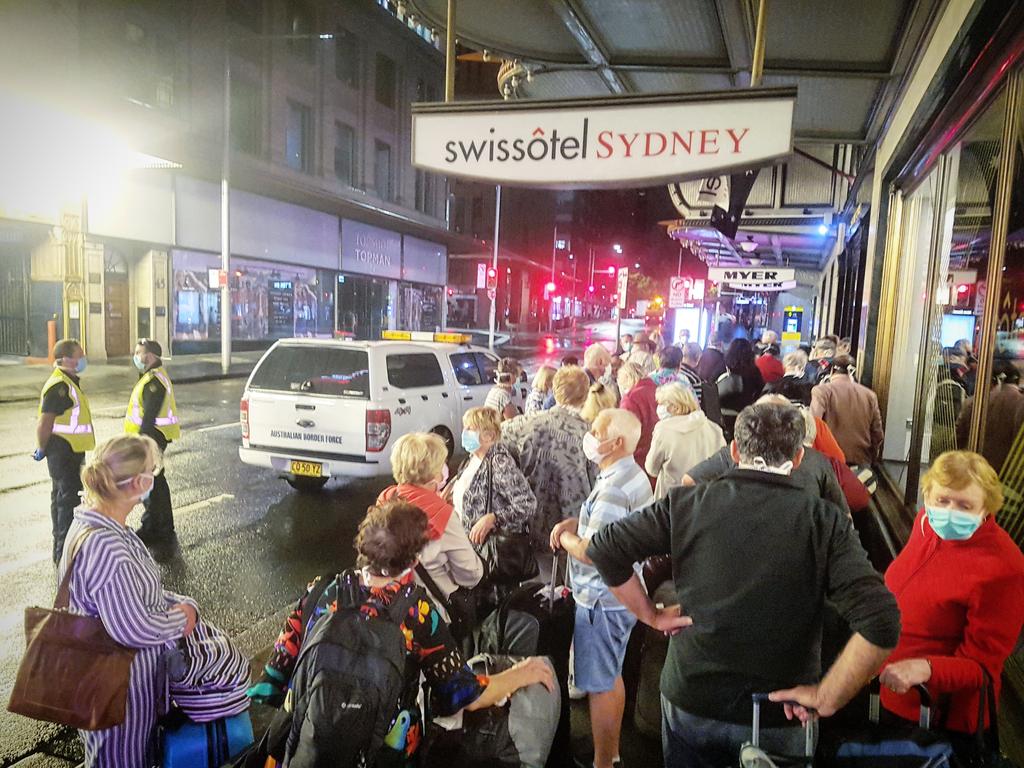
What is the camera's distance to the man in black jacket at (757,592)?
193 cm

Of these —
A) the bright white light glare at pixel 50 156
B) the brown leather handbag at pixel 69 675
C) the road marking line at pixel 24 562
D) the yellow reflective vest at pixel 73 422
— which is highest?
the bright white light glare at pixel 50 156

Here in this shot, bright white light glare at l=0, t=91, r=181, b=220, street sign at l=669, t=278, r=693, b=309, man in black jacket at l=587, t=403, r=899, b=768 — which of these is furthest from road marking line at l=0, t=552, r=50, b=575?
street sign at l=669, t=278, r=693, b=309

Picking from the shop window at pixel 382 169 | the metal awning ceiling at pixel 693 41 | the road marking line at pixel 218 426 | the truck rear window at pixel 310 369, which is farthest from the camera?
the shop window at pixel 382 169

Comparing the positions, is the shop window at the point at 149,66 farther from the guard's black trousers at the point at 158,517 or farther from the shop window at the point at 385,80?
the guard's black trousers at the point at 158,517

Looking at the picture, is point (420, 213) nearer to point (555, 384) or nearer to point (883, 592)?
point (555, 384)

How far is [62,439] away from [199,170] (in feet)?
64.8

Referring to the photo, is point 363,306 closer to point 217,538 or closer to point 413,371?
point 413,371

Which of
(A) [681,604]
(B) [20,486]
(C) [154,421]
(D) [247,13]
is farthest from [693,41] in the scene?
(D) [247,13]

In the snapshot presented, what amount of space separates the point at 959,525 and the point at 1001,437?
139 cm

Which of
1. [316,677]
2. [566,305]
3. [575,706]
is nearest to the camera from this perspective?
[316,677]

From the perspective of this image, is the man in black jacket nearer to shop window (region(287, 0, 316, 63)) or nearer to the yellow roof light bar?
the yellow roof light bar

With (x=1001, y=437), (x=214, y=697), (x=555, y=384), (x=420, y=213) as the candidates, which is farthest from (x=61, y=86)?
(x=1001, y=437)

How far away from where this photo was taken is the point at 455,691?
2334 mm

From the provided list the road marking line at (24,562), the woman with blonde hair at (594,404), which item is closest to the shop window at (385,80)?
the road marking line at (24,562)
